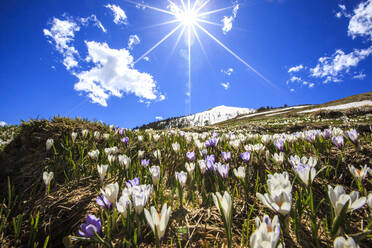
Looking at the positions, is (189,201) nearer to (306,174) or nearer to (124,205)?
(124,205)

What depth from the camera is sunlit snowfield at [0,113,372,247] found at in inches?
37.8

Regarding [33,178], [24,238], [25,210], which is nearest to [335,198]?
[24,238]

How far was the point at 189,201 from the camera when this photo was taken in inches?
60.2

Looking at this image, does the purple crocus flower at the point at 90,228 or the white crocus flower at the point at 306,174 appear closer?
the purple crocus flower at the point at 90,228

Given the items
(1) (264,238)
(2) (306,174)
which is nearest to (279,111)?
(2) (306,174)

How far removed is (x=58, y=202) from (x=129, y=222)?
95 cm

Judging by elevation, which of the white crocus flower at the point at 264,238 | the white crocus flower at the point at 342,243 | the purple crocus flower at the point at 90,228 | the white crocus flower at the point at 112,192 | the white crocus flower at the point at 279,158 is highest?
the white crocus flower at the point at 279,158

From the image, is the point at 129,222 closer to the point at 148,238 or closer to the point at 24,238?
the point at 148,238

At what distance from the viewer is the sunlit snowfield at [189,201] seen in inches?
37.8

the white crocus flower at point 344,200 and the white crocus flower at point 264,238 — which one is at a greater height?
the white crocus flower at point 344,200

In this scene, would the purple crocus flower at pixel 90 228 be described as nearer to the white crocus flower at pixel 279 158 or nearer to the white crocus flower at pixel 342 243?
the white crocus flower at pixel 342 243

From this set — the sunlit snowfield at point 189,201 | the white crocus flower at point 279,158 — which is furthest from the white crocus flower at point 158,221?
the white crocus flower at point 279,158

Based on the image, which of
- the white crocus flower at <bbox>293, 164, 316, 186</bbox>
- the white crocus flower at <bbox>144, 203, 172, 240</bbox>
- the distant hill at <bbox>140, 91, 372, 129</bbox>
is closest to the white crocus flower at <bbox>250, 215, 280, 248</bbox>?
the white crocus flower at <bbox>144, 203, 172, 240</bbox>

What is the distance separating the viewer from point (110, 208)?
4.01 feet
